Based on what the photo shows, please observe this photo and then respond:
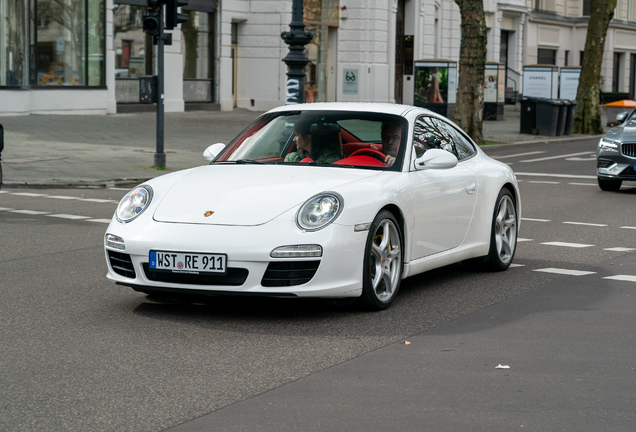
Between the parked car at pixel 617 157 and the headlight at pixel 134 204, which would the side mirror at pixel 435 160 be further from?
the parked car at pixel 617 157

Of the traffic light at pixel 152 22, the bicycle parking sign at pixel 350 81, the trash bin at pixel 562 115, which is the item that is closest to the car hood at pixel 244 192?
the traffic light at pixel 152 22

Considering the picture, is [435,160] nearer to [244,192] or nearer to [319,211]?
[319,211]

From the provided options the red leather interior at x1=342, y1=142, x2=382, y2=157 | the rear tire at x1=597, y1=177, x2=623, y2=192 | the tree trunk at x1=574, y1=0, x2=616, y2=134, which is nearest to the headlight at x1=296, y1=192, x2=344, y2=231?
the red leather interior at x1=342, y1=142, x2=382, y2=157

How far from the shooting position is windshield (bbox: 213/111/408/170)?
7.18m

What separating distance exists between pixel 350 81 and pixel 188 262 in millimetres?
36557

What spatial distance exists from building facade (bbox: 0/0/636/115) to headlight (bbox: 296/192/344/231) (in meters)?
23.1

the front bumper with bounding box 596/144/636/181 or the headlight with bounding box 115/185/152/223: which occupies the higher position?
the headlight with bounding box 115/185/152/223

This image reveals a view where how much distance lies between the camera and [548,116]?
31734mm

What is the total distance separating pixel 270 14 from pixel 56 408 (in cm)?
3564

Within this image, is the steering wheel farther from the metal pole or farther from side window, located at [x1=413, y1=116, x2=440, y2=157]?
the metal pole

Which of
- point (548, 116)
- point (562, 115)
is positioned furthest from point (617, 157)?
point (562, 115)

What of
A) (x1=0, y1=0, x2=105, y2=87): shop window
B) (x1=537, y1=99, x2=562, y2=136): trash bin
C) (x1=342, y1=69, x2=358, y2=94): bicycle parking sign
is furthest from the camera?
(x1=342, y1=69, x2=358, y2=94): bicycle parking sign

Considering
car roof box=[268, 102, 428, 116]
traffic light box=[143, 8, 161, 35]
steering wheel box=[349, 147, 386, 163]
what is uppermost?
traffic light box=[143, 8, 161, 35]

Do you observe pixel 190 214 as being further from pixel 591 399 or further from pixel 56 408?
pixel 591 399
